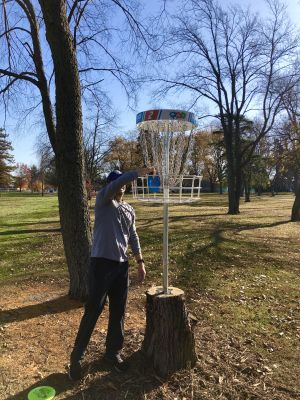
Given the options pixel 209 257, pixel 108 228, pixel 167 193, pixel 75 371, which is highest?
pixel 167 193

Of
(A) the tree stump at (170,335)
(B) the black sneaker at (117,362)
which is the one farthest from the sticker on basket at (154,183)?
(B) the black sneaker at (117,362)

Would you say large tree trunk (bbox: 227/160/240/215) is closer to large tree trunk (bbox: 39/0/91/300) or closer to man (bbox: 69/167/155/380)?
large tree trunk (bbox: 39/0/91/300)

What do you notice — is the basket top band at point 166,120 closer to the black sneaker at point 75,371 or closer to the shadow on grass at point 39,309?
the black sneaker at point 75,371

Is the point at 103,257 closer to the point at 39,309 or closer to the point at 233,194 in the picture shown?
the point at 39,309

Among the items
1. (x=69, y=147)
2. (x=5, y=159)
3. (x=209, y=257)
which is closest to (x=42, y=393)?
(x=69, y=147)

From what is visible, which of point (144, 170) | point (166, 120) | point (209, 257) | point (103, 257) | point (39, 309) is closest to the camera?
point (144, 170)

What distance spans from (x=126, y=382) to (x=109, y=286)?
94cm

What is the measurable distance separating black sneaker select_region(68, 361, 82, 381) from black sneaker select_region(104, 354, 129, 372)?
346 mm

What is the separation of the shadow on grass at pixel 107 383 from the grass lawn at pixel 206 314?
0.4 inches

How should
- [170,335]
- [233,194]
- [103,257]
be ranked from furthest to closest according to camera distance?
[233,194] < [170,335] < [103,257]

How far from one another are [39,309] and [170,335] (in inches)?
110

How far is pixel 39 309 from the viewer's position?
620cm

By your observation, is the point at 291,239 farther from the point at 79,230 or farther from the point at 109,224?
the point at 109,224

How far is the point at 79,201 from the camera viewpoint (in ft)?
20.4
